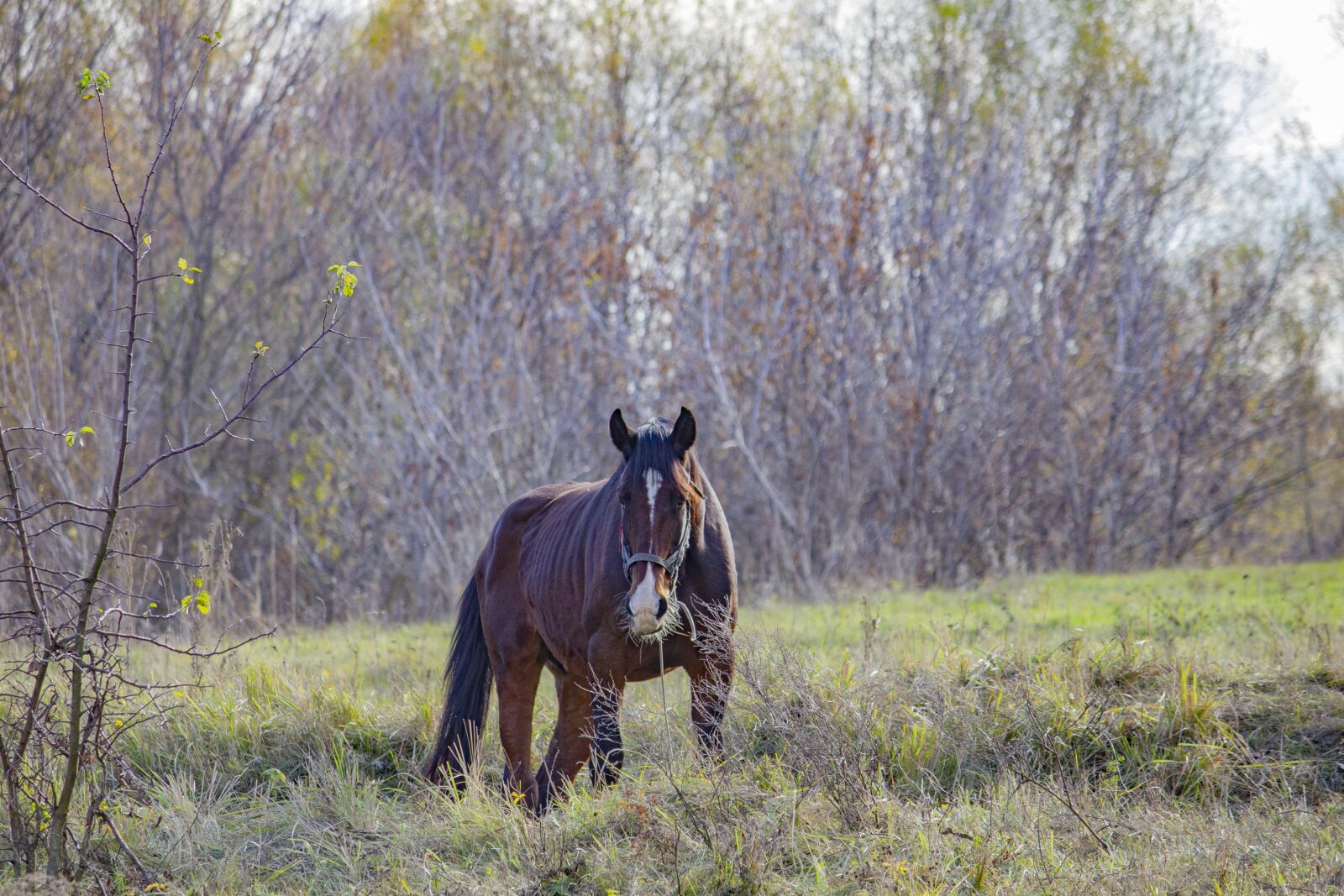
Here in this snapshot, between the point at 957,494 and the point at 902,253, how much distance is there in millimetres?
3030

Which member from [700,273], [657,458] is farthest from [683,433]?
[700,273]

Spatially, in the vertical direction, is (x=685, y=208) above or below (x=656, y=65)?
below

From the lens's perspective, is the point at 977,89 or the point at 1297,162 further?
the point at 1297,162

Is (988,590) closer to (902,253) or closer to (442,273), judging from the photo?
(902,253)

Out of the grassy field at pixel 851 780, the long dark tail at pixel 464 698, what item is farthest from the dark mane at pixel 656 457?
the long dark tail at pixel 464 698

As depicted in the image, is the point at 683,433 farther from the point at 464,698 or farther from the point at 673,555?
the point at 464,698

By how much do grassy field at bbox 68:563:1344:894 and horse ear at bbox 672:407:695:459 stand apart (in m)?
0.94

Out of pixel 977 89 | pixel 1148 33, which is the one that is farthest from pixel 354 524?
pixel 1148 33

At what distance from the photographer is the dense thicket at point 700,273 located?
44.2 ft

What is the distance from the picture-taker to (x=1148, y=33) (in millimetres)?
17359

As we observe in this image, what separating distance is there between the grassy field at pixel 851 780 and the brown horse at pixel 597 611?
0.24 meters

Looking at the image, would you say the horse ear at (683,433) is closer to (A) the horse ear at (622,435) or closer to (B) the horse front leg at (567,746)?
(A) the horse ear at (622,435)

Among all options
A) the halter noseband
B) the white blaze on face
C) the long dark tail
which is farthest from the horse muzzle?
the long dark tail

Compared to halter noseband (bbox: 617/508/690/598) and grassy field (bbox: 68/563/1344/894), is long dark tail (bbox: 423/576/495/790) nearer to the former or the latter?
grassy field (bbox: 68/563/1344/894)
